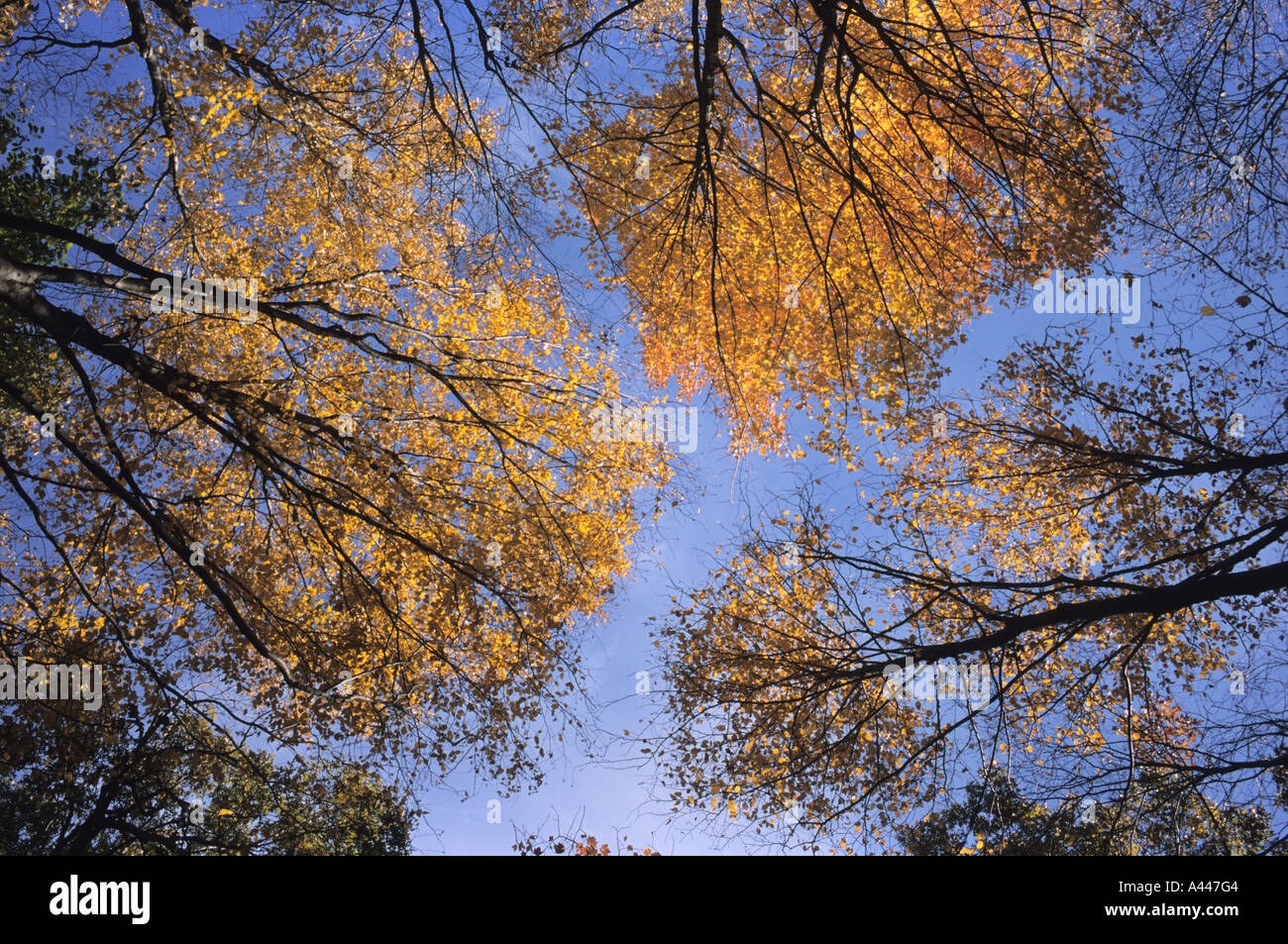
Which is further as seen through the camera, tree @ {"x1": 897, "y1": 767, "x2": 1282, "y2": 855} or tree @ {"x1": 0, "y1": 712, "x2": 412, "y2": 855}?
tree @ {"x1": 0, "y1": 712, "x2": 412, "y2": 855}

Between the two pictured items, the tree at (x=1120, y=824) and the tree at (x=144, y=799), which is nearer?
the tree at (x=1120, y=824)

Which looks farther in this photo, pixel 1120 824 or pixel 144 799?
pixel 144 799

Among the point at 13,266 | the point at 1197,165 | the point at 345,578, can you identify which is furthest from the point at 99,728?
the point at 1197,165
